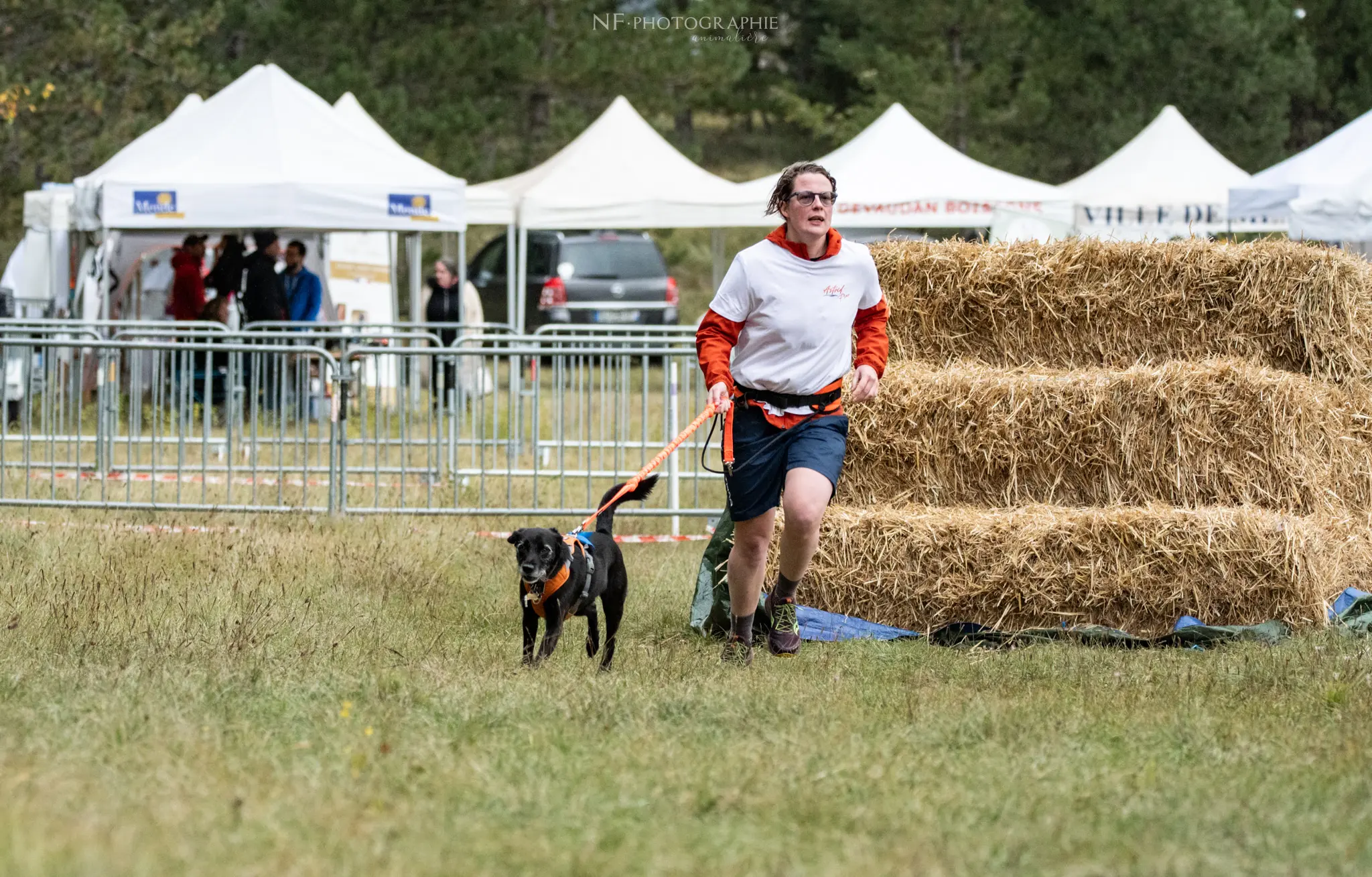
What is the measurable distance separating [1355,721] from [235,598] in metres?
4.64

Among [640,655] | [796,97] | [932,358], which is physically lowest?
[640,655]

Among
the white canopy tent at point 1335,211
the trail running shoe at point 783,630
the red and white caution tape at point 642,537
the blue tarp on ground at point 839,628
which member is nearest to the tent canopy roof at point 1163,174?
the white canopy tent at point 1335,211

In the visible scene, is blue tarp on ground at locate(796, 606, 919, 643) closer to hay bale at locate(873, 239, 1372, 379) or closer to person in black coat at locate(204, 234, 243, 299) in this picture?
hay bale at locate(873, 239, 1372, 379)

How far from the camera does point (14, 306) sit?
20391mm

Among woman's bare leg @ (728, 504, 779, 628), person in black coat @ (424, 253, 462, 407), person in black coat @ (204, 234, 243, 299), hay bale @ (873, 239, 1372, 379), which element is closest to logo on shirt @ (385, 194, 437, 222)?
person in black coat @ (424, 253, 462, 407)

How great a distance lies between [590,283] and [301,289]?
7583mm

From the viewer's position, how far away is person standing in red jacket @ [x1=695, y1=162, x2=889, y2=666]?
6.61m

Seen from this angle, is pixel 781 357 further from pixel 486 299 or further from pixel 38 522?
pixel 486 299

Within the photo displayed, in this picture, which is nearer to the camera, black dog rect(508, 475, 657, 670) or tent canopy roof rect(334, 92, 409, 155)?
black dog rect(508, 475, 657, 670)

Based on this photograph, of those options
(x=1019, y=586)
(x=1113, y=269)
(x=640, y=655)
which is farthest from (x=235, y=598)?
(x=1113, y=269)

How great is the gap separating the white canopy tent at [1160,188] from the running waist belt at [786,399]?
1767 cm

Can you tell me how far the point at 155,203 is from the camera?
1658 centimetres

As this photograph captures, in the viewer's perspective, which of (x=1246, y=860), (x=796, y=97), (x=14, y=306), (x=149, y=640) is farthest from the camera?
(x=796, y=97)

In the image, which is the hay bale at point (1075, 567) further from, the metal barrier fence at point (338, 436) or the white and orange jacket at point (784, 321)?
the metal barrier fence at point (338, 436)
